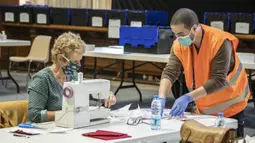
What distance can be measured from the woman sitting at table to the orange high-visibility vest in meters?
0.58

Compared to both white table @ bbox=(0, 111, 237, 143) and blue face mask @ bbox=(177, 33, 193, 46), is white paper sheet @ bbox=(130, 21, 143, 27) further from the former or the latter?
white table @ bbox=(0, 111, 237, 143)

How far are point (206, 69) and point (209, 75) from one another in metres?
0.05

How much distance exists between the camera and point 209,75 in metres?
3.69

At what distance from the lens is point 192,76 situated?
12.4 ft

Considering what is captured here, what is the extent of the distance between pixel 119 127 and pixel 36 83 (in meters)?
0.63

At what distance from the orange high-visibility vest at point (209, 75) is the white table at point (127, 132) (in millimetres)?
171

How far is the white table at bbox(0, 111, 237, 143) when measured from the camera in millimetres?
2939

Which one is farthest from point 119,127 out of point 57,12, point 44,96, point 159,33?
point 57,12

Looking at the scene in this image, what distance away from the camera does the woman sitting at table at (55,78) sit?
3.53m

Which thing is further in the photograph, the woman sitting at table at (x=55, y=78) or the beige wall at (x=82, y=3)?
the beige wall at (x=82, y=3)

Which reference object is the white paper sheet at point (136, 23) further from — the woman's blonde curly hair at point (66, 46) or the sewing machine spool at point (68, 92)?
the sewing machine spool at point (68, 92)

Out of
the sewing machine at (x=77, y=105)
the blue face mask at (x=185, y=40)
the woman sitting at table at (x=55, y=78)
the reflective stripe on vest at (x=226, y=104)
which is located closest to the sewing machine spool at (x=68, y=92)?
the sewing machine at (x=77, y=105)

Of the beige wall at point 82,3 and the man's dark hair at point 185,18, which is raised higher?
the beige wall at point 82,3

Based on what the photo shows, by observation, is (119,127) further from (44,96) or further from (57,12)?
(57,12)
